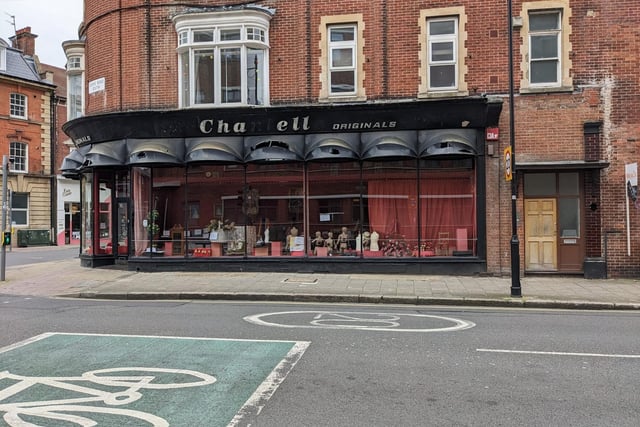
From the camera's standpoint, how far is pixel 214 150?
1434 cm

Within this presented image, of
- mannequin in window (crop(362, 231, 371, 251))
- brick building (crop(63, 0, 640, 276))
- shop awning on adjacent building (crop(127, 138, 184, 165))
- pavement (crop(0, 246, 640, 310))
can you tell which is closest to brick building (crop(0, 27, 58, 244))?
brick building (crop(63, 0, 640, 276))


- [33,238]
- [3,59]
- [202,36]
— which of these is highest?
[3,59]

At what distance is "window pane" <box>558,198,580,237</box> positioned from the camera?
1348cm

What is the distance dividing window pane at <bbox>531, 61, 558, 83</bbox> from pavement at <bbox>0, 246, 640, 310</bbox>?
17.6 feet

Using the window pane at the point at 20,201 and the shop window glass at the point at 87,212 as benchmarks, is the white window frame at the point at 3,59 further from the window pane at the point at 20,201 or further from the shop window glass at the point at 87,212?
the shop window glass at the point at 87,212

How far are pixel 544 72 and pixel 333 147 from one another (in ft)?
20.0

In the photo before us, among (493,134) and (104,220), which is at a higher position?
(493,134)

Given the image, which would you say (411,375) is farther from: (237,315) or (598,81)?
(598,81)

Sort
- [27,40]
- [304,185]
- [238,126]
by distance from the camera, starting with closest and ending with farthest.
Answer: [238,126] → [304,185] → [27,40]

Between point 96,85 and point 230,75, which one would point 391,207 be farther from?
point 96,85

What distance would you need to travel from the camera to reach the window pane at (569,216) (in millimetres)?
13484

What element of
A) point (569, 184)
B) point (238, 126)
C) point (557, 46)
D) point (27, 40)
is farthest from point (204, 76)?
point (27, 40)

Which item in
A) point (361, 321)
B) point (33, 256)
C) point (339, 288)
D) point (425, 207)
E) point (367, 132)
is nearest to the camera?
point (361, 321)

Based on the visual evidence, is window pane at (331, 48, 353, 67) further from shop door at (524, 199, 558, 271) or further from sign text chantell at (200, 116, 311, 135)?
shop door at (524, 199, 558, 271)
